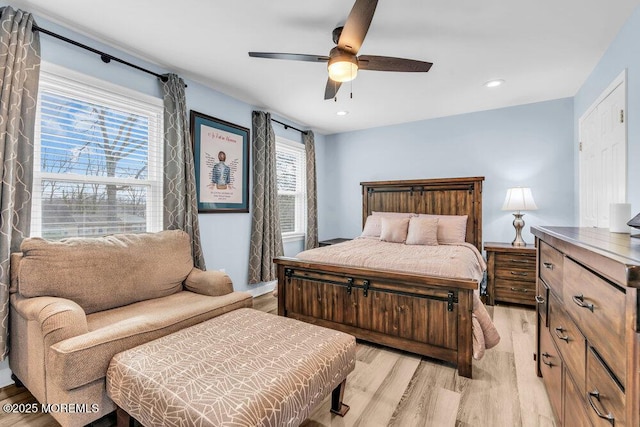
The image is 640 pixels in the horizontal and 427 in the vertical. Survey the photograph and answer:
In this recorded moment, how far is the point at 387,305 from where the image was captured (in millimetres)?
2449

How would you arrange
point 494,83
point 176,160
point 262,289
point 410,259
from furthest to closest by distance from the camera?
point 262,289
point 494,83
point 176,160
point 410,259

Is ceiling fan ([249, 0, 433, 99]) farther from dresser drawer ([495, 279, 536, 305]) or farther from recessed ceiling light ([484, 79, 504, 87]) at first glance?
dresser drawer ([495, 279, 536, 305])

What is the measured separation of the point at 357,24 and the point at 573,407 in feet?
7.00

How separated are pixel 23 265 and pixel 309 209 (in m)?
3.52

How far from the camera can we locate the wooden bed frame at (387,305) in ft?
7.13

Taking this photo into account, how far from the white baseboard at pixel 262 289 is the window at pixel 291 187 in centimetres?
74

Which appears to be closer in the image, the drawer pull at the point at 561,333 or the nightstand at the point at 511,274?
the drawer pull at the point at 561,333

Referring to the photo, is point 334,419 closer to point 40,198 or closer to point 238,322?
point 238,322

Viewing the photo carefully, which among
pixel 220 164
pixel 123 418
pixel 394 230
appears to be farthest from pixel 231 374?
pixel 394 230

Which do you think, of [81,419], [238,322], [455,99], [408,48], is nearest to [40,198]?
[81,419]

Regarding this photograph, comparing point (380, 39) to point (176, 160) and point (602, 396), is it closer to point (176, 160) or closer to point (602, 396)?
point (176, 160)

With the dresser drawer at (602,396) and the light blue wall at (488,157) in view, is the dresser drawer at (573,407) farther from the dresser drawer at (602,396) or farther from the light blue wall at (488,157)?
the light blue wall at (488,157)

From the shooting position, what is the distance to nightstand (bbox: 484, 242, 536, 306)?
3447 mm

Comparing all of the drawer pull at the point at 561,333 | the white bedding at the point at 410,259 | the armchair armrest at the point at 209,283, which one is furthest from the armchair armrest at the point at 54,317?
the drawer pull at the point at 561,333
